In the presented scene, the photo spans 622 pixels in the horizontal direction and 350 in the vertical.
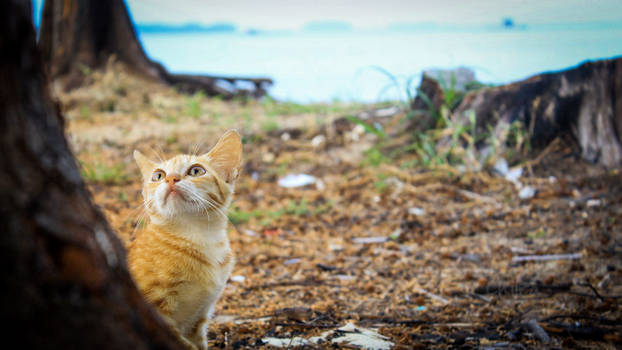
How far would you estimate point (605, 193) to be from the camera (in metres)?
3.84

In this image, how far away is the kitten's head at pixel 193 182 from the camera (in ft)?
5.76

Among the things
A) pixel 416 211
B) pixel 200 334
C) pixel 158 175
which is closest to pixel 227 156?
pixel 158 175

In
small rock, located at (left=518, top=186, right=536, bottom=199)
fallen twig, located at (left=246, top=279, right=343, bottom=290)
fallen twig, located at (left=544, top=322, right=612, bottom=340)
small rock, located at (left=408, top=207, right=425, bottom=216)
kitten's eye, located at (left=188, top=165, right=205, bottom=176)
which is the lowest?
fallen twig, located at (left=246, top=279, right=343, bottom=290)

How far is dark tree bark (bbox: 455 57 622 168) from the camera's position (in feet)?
14.2

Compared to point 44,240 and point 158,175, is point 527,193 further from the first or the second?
point 44,240

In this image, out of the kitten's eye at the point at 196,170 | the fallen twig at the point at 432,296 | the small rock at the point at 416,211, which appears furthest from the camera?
the small rock at the point at 416,211

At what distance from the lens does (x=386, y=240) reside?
3588 millimetres

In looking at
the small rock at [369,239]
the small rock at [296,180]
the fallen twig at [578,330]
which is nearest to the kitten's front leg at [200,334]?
the fallen twig at [578,330]

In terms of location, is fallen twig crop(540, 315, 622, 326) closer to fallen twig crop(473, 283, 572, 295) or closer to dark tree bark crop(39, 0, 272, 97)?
fallen twig crop(473, 283, 572, 295)

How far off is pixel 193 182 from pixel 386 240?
215 centimetres

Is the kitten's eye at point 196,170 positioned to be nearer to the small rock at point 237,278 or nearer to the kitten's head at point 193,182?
the kitten's head at point 193,182

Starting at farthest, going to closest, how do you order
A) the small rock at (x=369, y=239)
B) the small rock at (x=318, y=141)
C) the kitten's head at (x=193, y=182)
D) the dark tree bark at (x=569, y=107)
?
the small rock at (x=318, y=141) < the dark tree bark at (x=569, y=107) < the small rock at (x=369, y=239) < the kitten's head at (x=193, y=182)

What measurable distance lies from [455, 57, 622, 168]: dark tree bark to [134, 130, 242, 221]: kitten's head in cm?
343

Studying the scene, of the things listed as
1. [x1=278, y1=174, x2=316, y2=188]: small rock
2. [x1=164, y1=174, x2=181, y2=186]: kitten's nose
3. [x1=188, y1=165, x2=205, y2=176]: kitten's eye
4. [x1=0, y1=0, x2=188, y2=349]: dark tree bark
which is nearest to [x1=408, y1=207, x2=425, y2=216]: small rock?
[x1=278, y1=174, x2=316, y2=188]: small rock
